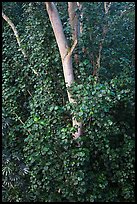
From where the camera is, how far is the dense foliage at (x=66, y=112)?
2779 mm

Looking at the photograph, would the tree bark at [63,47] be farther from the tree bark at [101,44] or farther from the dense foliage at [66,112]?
the tree bark at [101,44]

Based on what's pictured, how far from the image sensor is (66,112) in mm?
3096

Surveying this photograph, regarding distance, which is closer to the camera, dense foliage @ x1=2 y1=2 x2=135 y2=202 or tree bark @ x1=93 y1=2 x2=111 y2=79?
dense foliage @ x1=2 y1=2 x2=135 y2=202

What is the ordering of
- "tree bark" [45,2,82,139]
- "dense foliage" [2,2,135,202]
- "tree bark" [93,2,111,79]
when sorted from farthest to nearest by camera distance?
"tree bark" [93,2,111,79]
"tree bark" [45,2,82,139]
"dense foliage" [2,2,135,202]

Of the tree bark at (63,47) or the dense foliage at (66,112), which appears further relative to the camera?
the tree bark at (63,47)

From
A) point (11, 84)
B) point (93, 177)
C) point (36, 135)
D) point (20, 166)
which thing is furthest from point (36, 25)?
point (93, 177)

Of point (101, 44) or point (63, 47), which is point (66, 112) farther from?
point (101, 44)

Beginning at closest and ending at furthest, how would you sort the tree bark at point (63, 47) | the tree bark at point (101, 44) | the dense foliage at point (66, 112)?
the dense foliage at point (66, 112)
the tree bark at point (63, 47)
the tree bark at point (101, 44)

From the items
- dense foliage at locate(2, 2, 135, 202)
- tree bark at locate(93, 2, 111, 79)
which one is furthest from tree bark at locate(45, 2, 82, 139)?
tree bark at locate(93, 2, 111, 79)

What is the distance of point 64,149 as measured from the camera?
2887 mm

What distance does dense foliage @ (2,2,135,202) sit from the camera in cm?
278

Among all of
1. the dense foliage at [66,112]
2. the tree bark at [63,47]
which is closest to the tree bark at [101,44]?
the dense foliage at [66,112]

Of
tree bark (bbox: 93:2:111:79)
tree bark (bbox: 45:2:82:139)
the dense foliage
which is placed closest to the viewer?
the dense foliage

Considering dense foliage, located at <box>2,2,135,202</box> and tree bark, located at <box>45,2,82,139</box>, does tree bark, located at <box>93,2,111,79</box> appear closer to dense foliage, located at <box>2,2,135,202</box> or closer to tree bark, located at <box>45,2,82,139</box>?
dense foliage, located at <box>2,2,135,202</box>
